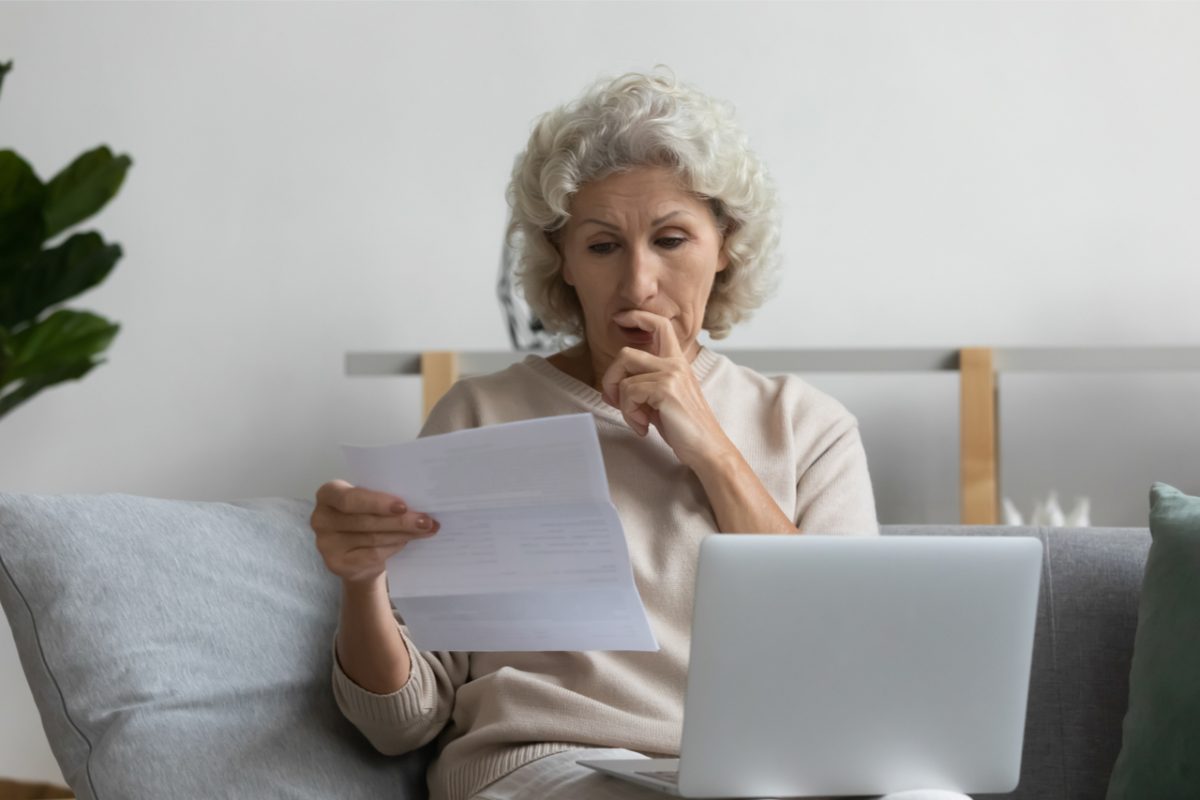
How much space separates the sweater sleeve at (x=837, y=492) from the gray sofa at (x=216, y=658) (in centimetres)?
32

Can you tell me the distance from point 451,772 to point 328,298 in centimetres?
177

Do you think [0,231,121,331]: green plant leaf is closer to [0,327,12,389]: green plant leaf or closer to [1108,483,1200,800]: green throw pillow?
[0,327,12,389]: green plant leaf

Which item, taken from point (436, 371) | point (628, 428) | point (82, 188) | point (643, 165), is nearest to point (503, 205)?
point (436, 371)

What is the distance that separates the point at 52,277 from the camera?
69 cm

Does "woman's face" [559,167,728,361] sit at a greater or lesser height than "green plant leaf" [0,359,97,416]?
lesser

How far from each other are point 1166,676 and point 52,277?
4.43 feet

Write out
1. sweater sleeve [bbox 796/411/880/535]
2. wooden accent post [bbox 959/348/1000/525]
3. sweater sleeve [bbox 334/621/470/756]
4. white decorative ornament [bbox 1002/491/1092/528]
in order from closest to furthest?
sweater sleeve [bbox 334/621/470/756], sweater sleeve [bbox 796/411/880/535], wooden accent post [bbox 959/348/1000/525], white decorative ornament [bbox 1002/491/1092/528]

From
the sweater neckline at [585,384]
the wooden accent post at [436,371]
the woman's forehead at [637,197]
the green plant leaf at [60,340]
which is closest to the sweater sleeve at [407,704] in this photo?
the sweater neckline at [585,384]

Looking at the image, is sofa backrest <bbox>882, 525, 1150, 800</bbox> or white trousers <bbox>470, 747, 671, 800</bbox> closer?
white trousers <bbox>470, 747, 671, 800</bbox>

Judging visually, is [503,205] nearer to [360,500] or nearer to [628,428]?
[628,428]

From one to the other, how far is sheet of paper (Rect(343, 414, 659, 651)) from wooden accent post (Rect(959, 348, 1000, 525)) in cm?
130

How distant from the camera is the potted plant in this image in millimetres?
674

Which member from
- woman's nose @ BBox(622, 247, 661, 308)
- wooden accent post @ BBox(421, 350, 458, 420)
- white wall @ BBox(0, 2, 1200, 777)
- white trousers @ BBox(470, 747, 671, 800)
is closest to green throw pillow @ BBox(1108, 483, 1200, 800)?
white trousers @ BBox(470, 747, 671, 800)

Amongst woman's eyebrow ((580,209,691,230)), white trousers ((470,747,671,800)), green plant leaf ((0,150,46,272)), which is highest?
green plant leaf ((0,150,46,272))
